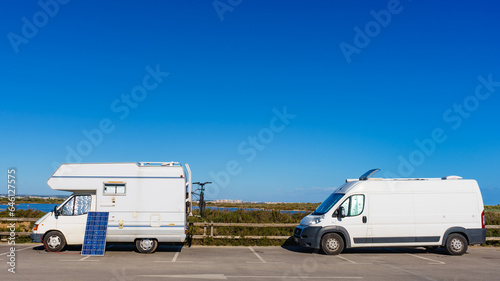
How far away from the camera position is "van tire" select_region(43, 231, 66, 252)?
12977 millimetres

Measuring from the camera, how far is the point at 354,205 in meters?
13.4

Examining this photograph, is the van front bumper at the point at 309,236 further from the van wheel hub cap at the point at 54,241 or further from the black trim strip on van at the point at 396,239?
the van wheel hub cap at the point at 54,241

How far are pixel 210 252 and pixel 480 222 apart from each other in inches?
369

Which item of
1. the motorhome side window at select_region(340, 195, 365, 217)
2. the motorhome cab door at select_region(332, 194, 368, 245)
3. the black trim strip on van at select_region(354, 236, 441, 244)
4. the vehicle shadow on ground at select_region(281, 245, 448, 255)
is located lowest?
the vehicle shadow on ground at select_region(281, 245, 448, 255)

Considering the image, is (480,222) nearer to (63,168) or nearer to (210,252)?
(210,252)

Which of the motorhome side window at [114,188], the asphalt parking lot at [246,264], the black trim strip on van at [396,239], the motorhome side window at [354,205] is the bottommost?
the asphalt parking lot at [246,264]

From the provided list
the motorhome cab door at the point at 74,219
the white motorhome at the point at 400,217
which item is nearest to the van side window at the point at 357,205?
the white motorhome at the point at 400,217

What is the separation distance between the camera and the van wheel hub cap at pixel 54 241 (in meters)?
13.0

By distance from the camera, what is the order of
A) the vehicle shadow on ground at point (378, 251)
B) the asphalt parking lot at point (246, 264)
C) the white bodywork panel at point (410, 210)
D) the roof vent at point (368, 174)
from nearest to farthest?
1. the asphalt parking lot at point (246, 264)
2. the white bodywork panel at point (410, 210)
3. the roof vent at point (368, 174)
4. the vehicle shadow on ground at point (378, 251)

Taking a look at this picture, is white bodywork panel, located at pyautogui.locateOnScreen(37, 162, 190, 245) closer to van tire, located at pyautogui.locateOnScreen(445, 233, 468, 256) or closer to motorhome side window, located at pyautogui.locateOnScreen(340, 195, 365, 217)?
motorhome side window, located at pyautogui.locateOnScreen(340, 195, 365, 217)

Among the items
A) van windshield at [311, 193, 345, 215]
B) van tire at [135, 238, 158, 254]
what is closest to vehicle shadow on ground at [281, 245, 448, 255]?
van windshield at [311, 193, 345, 215]

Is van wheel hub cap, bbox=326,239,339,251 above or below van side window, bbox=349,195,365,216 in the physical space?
below

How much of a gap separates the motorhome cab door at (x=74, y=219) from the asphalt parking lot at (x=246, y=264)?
0.55 metres

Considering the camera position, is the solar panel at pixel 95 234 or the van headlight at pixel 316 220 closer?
the solar panel at pixel 95 234
